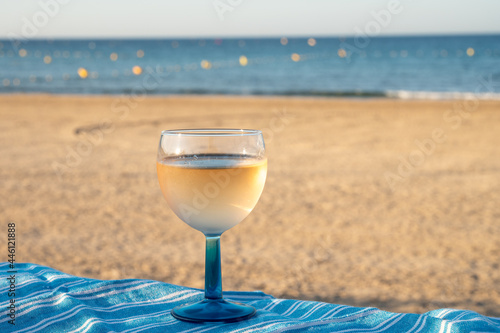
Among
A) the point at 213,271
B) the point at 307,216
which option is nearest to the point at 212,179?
the point at 213,271

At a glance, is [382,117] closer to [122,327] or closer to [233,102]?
[233,102]

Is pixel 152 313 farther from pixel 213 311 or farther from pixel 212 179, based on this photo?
pixel 212 179

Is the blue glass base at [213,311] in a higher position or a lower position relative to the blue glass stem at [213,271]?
lower

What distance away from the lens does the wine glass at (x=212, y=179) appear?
1102mm

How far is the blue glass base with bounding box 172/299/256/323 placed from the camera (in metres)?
1.00

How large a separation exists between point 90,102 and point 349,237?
575 inches

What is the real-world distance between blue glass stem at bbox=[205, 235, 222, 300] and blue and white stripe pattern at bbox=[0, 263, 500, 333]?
0.05m

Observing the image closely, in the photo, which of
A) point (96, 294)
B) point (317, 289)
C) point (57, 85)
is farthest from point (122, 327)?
point (57, 85)

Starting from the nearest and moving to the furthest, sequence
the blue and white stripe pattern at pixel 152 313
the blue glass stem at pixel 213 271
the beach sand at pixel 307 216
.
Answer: the blue and white stripe pattern at pixel 152 313 < the blue glass stem at pixel 213 271 < the beach sand at pixel 307 216

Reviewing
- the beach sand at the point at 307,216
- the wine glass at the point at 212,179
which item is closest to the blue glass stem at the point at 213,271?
the wine glass at the point at 212,179

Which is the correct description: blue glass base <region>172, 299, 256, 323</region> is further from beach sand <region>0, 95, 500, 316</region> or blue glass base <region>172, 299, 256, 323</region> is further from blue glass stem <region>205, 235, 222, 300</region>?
beach sand <region>0, 95, 500, 316</region>

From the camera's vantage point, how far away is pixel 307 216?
6219 mm

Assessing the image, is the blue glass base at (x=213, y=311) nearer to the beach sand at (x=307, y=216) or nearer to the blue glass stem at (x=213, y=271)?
the blue glass stem at (x=213, y=271)

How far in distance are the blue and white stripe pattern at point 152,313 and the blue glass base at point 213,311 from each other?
0.04 feet
